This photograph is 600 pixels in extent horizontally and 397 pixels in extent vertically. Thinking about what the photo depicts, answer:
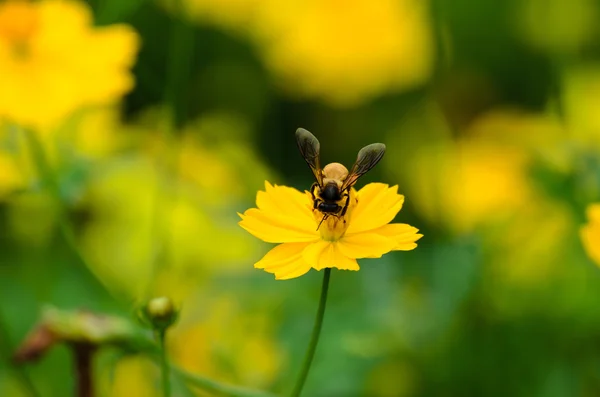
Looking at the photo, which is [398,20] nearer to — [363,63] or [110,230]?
[363,63]

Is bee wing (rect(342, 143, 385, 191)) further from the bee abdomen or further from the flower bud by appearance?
the flower bud

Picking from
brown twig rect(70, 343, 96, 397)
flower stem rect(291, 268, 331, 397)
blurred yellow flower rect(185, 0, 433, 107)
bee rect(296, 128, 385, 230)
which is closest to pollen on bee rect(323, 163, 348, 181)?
bee rect(296, 128, 385, 230)

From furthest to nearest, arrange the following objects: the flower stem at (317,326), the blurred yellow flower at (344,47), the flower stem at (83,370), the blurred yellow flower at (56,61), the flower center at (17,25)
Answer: the blurred yellow flower at (344,47)
the flower center at (17,25)
the blurred yellow flower at (56,61)
the flower stem at (83,370)
the flower stem at (317,326)

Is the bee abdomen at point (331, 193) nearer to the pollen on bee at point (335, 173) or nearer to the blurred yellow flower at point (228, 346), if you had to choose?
the pollen on bee at point (335, 173)

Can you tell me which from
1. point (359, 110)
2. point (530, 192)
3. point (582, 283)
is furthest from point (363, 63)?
point (582, 283)

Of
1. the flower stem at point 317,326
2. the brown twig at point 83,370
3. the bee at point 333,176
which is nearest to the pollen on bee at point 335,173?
the bee at point 333,176

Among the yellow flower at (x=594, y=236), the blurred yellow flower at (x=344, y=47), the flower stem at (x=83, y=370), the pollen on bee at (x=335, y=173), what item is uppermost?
the yellow flower at (x=594, y=236)

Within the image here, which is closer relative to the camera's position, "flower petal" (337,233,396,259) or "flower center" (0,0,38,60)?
"flower petal" (337,233,396,259)

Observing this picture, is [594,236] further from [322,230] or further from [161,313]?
[161,313]
